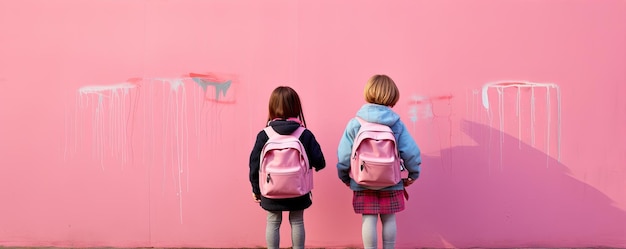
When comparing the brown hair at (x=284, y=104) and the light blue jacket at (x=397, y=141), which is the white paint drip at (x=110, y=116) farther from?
the light blue jacket at (x=397, y=141)

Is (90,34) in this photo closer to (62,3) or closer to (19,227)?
(62,3)

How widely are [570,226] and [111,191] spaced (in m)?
3.40

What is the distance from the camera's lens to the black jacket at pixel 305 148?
299 centimetres

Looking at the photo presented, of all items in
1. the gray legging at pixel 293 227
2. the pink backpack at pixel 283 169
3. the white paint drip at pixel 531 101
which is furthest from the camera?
the white paint drip at pixel 531 101

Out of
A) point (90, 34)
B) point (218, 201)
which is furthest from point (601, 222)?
point (90, 34)

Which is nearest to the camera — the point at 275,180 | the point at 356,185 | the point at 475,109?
the point at 275,180

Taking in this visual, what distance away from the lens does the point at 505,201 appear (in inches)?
142

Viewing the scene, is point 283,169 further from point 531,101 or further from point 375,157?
point 531,101

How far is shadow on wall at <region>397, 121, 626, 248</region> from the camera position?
3574 millimetres

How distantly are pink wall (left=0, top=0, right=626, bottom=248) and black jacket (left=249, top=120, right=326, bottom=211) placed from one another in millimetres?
541

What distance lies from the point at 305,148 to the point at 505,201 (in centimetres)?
161

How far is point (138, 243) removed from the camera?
369cm

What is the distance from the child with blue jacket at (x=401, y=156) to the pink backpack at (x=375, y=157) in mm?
88

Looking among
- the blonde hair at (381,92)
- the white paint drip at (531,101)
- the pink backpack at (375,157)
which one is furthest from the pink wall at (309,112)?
the pink backpack at (375,157)
